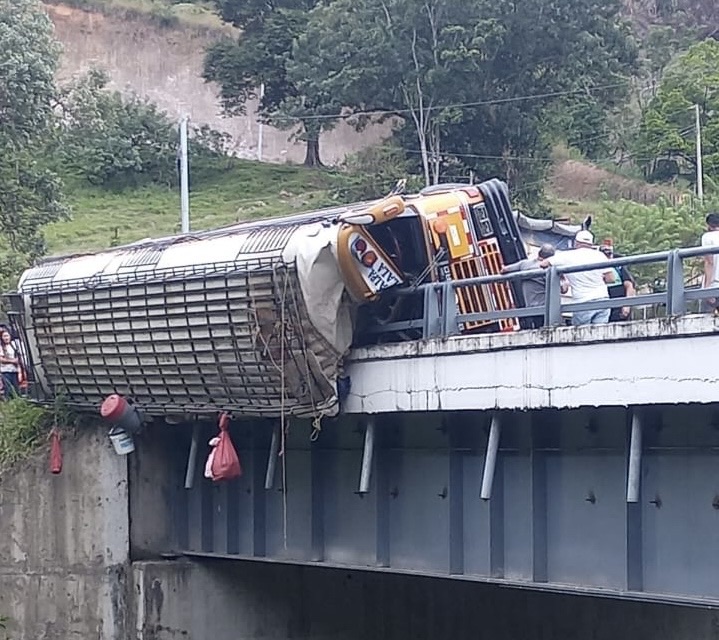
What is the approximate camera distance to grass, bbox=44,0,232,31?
8169 cm

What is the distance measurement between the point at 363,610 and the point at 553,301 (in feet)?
30.7

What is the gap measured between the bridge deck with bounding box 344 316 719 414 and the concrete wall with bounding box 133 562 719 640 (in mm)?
5648

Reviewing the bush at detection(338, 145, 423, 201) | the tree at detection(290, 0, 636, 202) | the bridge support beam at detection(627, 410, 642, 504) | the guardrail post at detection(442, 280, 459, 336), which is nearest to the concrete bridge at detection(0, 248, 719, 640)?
the bridge support beam at detection(627, 410, 642, 504)

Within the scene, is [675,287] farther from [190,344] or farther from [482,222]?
[190,344]

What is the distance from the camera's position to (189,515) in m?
20.8

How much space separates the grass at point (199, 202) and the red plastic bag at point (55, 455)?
866 inches

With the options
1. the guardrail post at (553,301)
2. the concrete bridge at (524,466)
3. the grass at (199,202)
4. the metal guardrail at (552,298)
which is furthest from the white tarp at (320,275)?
the grass at (199,202)

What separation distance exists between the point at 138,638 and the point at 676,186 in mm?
42688

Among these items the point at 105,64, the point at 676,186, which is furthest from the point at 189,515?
the point at 105,64

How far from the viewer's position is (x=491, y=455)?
1448 centimetres

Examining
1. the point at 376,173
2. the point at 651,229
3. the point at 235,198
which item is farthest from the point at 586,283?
the point at 376,173

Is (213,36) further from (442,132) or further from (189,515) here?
(189,515)

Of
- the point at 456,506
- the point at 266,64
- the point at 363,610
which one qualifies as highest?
the point at 266,64

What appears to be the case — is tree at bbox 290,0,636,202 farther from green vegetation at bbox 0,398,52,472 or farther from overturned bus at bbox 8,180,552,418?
overturned bus at bbox 8,180,552,418
